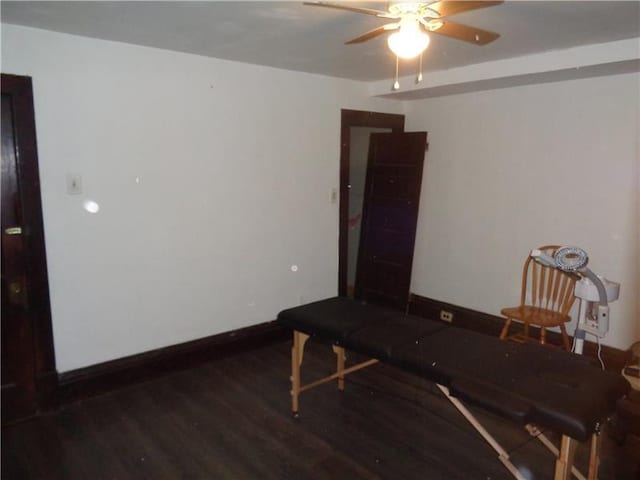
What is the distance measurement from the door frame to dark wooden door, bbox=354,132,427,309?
184 millimetres

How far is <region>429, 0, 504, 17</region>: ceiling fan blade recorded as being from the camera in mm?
1620

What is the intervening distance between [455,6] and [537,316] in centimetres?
243

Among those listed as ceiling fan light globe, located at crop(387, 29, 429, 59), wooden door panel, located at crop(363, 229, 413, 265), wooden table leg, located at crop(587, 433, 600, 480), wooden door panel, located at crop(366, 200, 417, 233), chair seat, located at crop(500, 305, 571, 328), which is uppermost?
ceiling fan light globe, located at crop(387, 29, 429, 59)

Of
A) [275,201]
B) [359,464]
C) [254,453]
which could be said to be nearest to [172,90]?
[275,201]

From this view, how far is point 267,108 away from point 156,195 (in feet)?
3.65

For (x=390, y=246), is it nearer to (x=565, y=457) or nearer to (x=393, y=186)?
(x=393, y=186)

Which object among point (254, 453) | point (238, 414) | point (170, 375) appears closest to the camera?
point (254, 453)

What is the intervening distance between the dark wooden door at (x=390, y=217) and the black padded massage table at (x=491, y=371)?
154 centimetres

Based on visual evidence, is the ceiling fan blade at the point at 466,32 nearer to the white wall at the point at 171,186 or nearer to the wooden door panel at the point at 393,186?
the white wall at the point at 171,186

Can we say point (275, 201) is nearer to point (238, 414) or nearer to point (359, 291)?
point (359, 291)

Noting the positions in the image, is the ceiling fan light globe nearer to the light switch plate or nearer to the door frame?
the light switch plate

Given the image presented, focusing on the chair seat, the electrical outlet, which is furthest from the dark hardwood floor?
the electrical outlet

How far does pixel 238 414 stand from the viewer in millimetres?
2775

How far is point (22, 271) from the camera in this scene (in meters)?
2.66
